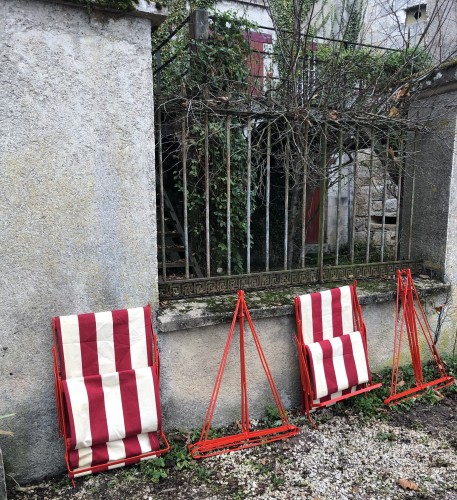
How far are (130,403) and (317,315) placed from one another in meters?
1.59

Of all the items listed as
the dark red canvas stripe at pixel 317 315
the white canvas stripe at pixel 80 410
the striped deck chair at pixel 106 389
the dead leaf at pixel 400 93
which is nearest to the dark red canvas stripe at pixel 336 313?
the dark red canvas stripe at pixel 317 315

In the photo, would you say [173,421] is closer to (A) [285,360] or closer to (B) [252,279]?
(A) [285,360]

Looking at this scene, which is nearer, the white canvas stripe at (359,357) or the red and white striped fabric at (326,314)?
the red and white striped fabric at (326,314)

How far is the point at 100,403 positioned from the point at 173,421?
67cm

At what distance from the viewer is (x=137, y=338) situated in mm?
2801

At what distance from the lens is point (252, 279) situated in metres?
3.48

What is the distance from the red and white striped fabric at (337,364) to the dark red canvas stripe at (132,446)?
1.40 metres

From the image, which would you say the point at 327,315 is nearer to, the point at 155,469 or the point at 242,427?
the point at 242,427

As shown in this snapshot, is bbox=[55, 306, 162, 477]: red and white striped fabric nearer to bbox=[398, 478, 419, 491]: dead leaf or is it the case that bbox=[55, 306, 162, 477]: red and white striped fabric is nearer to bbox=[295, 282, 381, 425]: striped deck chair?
bbox=[295, 282, 381, 425]: striped deck chair

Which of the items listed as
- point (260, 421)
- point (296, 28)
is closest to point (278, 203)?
point (296, 28)

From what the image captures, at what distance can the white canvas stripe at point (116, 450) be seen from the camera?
271 centimetres

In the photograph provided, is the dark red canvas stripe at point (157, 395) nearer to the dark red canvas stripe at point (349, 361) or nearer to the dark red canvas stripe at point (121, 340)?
the dark red canvas stripe at point (121, 340)

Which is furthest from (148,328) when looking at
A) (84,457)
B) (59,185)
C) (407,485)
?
(407,485)

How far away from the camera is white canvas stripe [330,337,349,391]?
332 cm
